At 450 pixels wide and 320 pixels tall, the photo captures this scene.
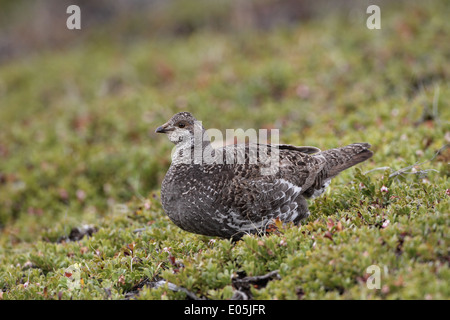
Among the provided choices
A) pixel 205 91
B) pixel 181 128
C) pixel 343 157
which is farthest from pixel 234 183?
pixel 205 91

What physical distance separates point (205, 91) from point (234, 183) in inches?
316

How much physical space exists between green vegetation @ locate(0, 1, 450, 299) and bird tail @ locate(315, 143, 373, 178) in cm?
33

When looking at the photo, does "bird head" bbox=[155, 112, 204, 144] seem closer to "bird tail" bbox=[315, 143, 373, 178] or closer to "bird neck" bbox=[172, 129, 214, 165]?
"bird neck" bbox=[172, 129, 214, 165]

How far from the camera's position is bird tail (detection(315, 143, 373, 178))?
7137 mm

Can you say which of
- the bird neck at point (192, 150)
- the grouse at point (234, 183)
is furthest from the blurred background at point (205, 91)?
the bird neck at point (192, 150)

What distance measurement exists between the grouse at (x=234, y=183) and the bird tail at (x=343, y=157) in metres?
0.02

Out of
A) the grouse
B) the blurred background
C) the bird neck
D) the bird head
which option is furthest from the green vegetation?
the bird head

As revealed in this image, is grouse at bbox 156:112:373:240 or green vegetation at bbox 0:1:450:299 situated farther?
grouse at bbox 156:112:373:240

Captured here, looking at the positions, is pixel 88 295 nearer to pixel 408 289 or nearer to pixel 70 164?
pixel 408 289

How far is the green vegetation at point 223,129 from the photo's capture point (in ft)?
16.9

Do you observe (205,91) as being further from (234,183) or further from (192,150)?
(234,183)

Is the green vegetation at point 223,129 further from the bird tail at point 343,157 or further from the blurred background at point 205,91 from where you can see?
the bird tail at point 343,157

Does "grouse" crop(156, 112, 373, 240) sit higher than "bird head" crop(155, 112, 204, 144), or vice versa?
"bird head" crop(155, 112, 204, 144)

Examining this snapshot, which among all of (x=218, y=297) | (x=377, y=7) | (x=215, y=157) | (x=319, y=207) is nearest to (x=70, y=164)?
(x=215, y=157)
